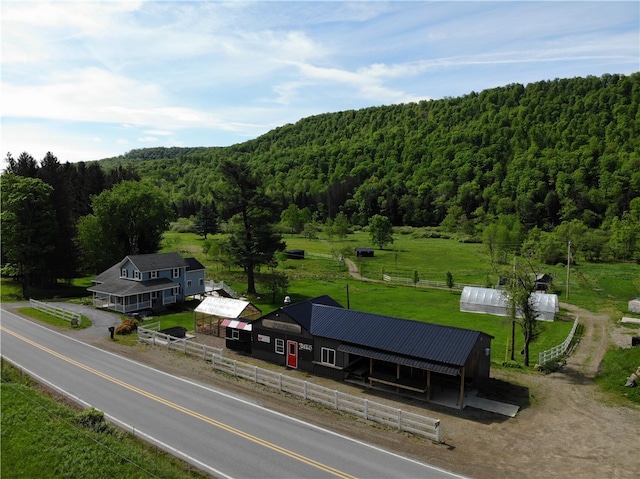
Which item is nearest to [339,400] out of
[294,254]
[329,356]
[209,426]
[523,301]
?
[329,356]

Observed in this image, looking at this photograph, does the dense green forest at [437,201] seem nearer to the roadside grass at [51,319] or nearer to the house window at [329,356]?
the roadside grass at [51,319]

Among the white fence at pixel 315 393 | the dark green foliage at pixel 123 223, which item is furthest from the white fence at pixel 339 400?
the dark green foliage at pixel 123 223

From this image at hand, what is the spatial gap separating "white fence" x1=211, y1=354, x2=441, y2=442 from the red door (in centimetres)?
216

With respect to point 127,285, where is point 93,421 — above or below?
below

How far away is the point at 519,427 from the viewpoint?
66.2ft

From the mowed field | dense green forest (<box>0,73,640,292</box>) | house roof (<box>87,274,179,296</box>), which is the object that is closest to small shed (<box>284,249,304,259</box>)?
the mowed field

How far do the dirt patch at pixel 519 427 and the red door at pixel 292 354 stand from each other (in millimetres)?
652

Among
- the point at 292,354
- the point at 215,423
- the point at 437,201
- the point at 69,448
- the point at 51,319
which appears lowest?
the point at 51,319

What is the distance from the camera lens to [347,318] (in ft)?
90.1

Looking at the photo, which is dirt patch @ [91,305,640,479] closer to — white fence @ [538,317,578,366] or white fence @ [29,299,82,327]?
white fence @ [538,317,578,366]

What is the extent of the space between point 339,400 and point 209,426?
6416 millimetres

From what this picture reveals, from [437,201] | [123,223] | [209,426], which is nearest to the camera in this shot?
[209,426]

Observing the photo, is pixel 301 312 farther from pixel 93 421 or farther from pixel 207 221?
pixel 207 221

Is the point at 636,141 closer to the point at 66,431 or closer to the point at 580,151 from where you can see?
the point at 580,151
